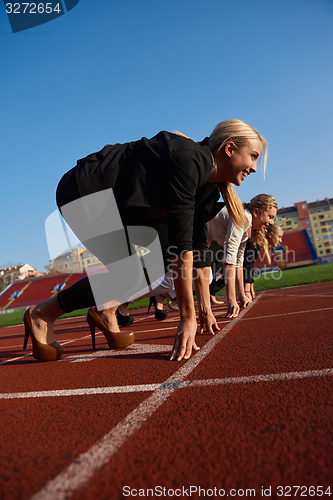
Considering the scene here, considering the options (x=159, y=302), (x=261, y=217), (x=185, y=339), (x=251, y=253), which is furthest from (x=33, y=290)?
(x=185, y=339)

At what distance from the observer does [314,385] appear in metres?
1.57

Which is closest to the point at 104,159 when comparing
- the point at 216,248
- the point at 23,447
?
the point at 23,447

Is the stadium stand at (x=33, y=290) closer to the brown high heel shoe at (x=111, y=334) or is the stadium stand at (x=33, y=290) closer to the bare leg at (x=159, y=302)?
the bare leg at (x=159, y=302)

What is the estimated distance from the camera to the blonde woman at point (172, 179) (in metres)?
2.31

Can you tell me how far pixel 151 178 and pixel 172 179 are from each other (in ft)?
0.69

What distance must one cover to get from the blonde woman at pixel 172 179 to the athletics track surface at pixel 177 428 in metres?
0.54

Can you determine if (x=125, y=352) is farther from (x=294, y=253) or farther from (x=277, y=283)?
(x=294, y=253)

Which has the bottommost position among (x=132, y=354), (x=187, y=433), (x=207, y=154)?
(x=132, y=354)

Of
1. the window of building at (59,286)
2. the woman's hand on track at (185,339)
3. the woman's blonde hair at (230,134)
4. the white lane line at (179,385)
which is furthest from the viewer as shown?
the window of building at (59,286)

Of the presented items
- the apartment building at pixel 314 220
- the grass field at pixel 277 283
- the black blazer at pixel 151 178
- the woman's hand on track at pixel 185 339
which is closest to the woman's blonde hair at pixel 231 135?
the black blazer at pixel 151 178

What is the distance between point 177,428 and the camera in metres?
1.29

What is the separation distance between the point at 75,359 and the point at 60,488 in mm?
2265

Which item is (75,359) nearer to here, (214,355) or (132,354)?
(132,354)

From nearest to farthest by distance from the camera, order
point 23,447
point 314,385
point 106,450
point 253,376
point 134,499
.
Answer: point 134,499
point 106,450
point 23,447
point 314,385
point 253,376
